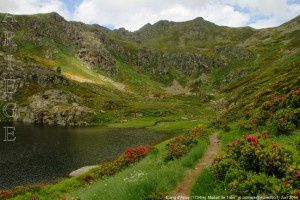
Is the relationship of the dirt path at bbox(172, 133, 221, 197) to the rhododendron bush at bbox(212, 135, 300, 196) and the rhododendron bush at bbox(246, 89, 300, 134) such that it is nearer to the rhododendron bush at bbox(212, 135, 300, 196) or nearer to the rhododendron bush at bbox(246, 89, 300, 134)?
the rhododendron bush at bbox(212, 135, 300, 196)

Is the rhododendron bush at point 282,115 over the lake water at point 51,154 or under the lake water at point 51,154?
over

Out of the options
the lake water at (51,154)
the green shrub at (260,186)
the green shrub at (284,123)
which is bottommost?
the lake water at (51,154)

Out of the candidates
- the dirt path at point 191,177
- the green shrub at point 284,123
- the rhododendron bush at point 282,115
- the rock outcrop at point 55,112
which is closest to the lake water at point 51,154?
the dirt path at point 191,177

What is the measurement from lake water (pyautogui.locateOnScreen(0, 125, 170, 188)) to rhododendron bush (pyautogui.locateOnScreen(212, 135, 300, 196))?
167 feet

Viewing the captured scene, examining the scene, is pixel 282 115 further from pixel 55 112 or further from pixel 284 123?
pixel 55 112

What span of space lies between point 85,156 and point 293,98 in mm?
62604

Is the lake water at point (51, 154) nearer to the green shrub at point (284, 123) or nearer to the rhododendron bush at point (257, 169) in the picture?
the green shrub at point (284, 123)

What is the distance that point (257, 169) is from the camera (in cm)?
1325

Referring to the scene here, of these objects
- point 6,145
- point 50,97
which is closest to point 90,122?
point 50,97

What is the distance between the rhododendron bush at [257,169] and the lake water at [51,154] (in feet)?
167

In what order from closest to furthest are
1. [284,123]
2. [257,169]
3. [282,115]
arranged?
[257,169], [284,123], [282,115]

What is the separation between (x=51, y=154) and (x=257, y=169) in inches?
3126

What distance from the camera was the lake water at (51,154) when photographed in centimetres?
6391

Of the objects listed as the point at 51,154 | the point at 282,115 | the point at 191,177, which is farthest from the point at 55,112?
the point at 191,177
